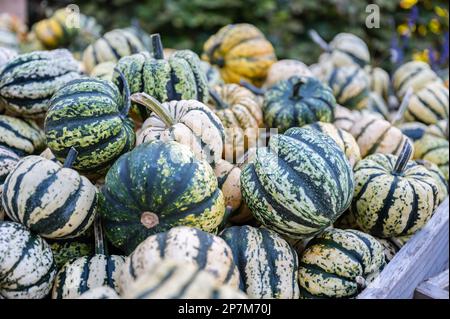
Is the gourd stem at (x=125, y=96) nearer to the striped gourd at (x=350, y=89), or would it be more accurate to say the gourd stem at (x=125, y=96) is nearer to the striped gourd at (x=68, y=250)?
the striped gourd at (x=68, y=250)

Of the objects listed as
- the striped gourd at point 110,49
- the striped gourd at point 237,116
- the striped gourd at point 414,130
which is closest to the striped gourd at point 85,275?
the striped gourd at point 237,116

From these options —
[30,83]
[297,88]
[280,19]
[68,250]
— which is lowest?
[280,19]

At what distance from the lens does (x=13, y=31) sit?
4367 millimetres

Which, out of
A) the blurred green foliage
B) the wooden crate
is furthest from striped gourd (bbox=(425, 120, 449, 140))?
the blurred green foliage

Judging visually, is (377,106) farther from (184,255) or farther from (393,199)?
(184,255)

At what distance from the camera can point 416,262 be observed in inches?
85.4

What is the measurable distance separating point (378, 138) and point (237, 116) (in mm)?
707

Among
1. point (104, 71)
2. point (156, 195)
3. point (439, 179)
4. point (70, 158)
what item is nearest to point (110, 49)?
point (104, 71)

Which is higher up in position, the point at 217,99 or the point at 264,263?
the point at 217,99

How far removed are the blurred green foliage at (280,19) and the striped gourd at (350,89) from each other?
3.24m

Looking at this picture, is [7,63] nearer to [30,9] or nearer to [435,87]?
[435,87]

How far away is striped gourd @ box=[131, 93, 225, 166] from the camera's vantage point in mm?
1995

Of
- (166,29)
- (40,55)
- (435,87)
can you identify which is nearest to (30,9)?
(166,29)

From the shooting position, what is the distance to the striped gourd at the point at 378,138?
2.60 metres
